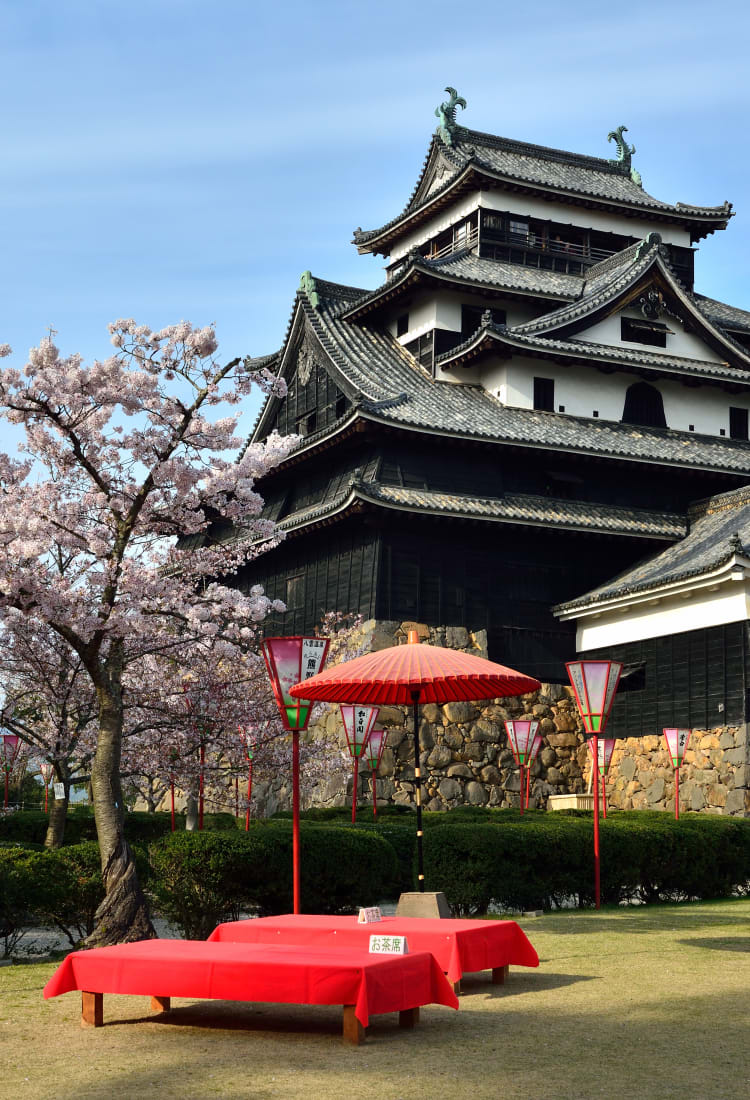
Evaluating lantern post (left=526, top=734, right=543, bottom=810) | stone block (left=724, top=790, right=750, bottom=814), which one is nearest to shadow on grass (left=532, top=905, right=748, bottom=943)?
stone block (left=724, top=790, right=750, bottom=814)

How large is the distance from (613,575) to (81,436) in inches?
733

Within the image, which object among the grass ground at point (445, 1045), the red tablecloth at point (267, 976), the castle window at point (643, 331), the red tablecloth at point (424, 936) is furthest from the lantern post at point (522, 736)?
the red tablecloth at point (267, 976)

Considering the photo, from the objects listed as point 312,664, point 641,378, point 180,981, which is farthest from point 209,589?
point 641,378

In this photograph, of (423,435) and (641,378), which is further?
(641,378)

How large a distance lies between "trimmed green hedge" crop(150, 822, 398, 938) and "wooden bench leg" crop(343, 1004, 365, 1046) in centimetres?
460

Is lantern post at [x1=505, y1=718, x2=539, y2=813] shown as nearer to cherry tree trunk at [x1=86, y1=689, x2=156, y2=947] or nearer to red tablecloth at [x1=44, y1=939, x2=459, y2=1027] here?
cherry tree trunk at [x1=86, y1=689, x2=156, y2=947]

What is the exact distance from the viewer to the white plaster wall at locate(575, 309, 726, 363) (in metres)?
31.9

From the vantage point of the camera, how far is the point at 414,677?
1121 cm

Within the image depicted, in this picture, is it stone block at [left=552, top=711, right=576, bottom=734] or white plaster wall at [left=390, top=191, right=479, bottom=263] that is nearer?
stone block at [left=552, top=711, right=576, bottom=734]

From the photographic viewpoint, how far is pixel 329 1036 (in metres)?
8.01

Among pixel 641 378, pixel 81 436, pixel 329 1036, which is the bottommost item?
pixel 329 1036

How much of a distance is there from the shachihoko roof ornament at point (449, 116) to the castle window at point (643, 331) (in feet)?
34.0

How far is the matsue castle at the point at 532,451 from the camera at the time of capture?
26281 millimetres

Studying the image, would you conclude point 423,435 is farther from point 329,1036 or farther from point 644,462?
point 329,1036
